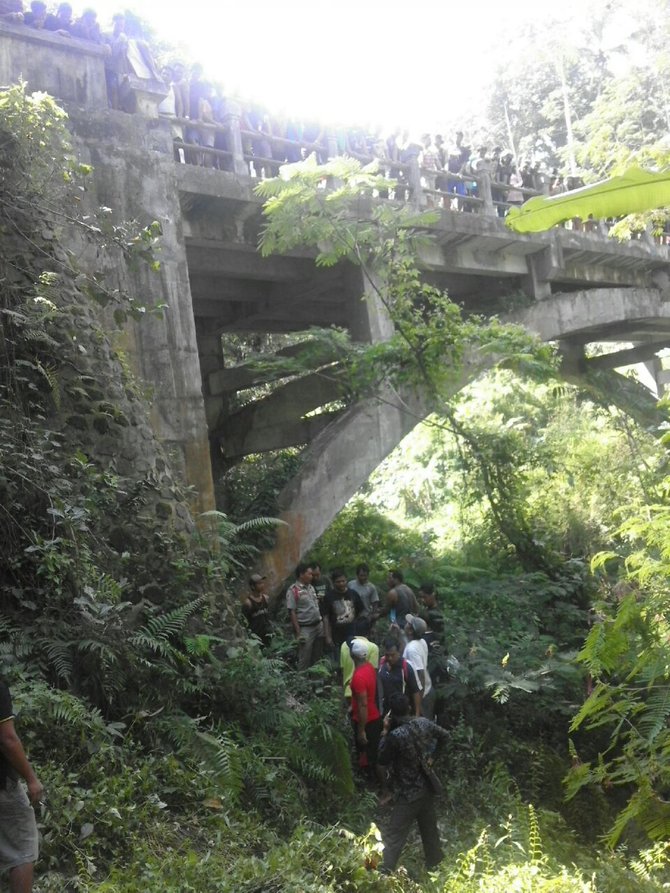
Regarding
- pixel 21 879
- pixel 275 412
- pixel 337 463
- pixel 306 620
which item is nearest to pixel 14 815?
pixel 21 879

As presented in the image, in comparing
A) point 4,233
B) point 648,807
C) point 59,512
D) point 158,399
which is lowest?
point 648,807

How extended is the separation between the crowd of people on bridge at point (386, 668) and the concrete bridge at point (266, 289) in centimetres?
145

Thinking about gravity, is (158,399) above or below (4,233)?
below

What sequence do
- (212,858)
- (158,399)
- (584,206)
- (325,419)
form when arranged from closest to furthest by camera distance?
1. (584,206)
2. (212,858)
3. (158,399)
4. (325,419)

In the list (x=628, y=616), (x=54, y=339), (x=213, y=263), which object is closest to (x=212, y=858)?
(x=628, y=616)

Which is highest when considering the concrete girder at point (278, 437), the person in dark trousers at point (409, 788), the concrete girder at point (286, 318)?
the concrete girder at point (286, 318)

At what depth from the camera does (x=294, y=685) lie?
24.3 ft

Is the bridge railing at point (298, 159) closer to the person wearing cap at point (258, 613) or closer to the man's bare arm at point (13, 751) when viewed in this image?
the person wearing cap at point (258, 613)

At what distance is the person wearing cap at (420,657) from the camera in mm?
7941

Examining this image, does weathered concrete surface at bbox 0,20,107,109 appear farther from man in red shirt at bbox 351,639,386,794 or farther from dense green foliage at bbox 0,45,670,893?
man in red shirt at bbox 351,639,386,794

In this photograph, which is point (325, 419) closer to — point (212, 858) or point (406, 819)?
point (406, 819)

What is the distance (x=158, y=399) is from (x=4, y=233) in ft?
7.97

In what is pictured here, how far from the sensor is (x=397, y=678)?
7500mm

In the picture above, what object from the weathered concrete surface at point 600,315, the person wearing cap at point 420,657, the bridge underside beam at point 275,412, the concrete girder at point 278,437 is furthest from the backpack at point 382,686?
the weathered concrete surface at point 600,315
